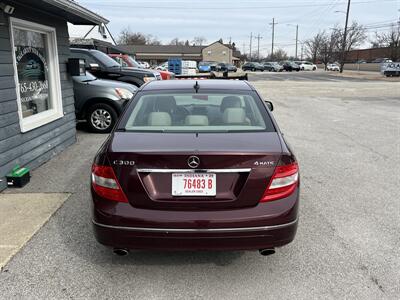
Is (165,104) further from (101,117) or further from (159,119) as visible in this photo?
(101,117)

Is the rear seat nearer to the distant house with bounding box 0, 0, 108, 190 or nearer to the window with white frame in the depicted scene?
the distant house with bounding box 0, 0, 108, 190

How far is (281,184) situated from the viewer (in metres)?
2.97

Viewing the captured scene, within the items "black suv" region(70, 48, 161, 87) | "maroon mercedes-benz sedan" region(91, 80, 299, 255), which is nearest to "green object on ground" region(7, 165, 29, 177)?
"maroon mercedes-benz sedan" region(91, 80, 299, 255)

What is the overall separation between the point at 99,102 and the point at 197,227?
722 cm

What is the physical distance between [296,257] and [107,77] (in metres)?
10.1

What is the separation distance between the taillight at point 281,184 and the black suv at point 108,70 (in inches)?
383

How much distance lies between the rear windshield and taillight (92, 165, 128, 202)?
0.57 meters

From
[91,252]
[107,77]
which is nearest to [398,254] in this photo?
[91,252]

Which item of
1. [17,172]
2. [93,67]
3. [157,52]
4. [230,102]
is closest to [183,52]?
[157,52]

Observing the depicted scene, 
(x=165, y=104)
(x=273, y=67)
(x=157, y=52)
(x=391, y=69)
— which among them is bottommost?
(x=273, y=67)

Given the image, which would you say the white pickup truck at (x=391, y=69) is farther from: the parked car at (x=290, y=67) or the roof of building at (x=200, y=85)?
the roof of building at (x=200, y=85)

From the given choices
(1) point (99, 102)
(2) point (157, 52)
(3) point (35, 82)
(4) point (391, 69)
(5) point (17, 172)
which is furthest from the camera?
(2) point (157, 52)

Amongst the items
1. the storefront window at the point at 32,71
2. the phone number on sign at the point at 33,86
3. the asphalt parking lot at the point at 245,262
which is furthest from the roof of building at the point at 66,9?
the asphalt parking lot at the point at 245,262

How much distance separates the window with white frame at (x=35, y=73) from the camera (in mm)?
6145
